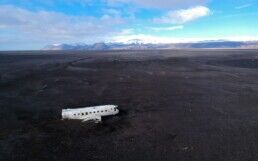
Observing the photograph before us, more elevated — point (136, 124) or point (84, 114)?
point (84, 114)

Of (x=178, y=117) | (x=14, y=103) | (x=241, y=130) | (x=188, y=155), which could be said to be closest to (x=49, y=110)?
(x=14, y=103)

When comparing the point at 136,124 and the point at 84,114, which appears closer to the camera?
the point at 136,124

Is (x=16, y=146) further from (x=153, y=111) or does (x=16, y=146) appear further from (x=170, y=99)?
(x=170, y=99)

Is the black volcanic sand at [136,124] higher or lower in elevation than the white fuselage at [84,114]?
lower

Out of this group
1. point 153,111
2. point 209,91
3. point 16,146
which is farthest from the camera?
point 209,91

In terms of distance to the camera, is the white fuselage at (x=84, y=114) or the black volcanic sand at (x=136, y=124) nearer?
the black volcanic sand at (x=136, y=124)

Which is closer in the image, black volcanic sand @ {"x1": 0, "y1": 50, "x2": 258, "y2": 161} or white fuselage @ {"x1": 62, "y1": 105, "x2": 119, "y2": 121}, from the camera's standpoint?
black volcanic sand @ {"x1": 0, "y1": 50, "x2": 258, "y2": 161}

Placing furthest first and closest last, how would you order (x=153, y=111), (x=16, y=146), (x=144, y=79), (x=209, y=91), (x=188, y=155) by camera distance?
1. (x=144, y=79)
2. (x=209, y=91)
3. (x=153, y=111)
4. (x=16, y=146)
5. (x=188, y=155)

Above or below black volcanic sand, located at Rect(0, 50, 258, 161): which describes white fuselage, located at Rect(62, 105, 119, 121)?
above

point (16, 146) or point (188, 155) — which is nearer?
point (188, 155)
